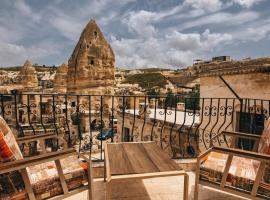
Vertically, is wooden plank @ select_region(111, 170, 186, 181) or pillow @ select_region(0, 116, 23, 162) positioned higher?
pillow @ select_region(0, 116, 23, 162)

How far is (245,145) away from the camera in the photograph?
6695mm

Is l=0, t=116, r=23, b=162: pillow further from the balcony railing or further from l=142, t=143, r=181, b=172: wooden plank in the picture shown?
l=142, t=143, r=181, b=172: wooden plank

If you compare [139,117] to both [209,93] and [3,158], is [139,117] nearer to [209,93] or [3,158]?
[209,93]

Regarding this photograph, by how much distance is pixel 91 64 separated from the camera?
1258 inches

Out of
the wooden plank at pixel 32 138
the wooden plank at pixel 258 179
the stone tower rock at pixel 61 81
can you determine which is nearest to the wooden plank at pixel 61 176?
the wooden plank at pixel 32 138

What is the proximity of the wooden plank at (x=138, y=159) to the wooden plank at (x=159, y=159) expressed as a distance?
2.0 inches

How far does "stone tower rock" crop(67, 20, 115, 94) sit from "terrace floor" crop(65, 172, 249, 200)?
29.5 metres

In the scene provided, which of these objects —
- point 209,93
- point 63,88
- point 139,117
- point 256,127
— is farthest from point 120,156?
point 63,88

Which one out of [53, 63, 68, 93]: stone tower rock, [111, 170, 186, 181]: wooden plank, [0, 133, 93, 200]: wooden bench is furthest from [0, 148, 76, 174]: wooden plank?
[53, 63, 68, 93]: stone tower rock

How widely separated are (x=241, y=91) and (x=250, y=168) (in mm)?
5516

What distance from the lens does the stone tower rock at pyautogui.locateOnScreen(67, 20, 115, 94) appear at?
3170 centimetres

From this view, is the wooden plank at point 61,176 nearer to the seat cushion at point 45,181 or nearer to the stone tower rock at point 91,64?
the seat cushion at point 45,181

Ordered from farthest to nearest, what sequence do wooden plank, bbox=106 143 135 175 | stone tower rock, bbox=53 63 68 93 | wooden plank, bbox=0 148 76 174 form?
stone tower rock, bbox=53 63 68 93 → wooden plank, bbox=106 143 135 175 → wooden plank, bbox=0 148 76 174

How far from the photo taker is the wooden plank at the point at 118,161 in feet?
7.15
